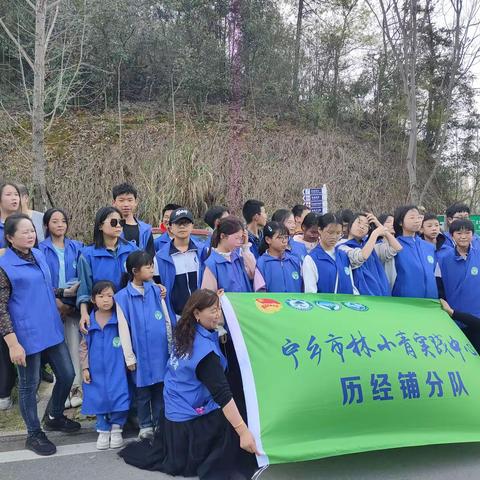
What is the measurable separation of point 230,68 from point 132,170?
6.43 meters

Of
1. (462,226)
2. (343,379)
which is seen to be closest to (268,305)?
(343,379)

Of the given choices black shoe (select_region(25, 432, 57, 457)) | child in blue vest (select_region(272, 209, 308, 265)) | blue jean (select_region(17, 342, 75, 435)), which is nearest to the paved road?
black shoe (select_region(25, 432, 57, 457))

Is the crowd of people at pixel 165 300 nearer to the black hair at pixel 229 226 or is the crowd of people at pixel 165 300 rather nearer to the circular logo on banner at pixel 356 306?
the black hair at pixel 229 226

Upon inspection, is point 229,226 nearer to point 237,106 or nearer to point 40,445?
point 40,445

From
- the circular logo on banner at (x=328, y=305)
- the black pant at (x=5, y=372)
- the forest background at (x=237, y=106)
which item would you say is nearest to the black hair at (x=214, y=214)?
the circular logo on banner at (x=328, y=305)

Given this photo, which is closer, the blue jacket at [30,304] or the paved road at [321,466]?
the paved road at [321,466]

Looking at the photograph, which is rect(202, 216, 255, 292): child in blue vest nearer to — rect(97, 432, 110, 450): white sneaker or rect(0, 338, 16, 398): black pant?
rect(97, 432, 110, 450): white sneaker

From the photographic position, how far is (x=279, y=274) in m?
4.03

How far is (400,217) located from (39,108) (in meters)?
5.17

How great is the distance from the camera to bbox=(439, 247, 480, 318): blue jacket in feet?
14.5

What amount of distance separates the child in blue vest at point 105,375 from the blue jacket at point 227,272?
32.0 inches

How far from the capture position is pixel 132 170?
1139 centimetres

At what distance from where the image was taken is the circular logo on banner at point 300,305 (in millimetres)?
3457

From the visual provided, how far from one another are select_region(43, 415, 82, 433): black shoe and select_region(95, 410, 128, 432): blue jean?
333mm
